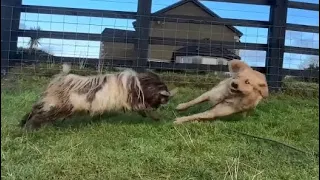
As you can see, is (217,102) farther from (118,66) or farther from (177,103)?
(118,66)

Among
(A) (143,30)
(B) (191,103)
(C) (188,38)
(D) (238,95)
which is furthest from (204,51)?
(D) (238,95)

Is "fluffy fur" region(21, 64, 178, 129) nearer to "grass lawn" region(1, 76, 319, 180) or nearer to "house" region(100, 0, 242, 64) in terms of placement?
"grass lawn" region(1, 76, 319, 180)

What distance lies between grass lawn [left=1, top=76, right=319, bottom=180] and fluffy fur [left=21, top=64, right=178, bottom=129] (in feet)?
0.38

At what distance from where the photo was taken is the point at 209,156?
2547 mm

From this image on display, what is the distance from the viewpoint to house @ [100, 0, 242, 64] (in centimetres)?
566

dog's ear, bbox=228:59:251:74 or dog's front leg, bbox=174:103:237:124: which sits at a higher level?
dog's ear, bbox=228:59:251:74

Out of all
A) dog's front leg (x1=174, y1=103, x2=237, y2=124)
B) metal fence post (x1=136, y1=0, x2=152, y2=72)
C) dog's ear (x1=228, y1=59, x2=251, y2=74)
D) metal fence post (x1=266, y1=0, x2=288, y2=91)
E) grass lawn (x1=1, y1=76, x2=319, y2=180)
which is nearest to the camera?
grass lawn (x1=1, y1=76, x2=319, y2=180)

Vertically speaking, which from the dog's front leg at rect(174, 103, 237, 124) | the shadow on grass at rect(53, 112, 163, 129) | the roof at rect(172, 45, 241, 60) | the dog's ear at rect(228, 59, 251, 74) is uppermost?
the roof at rect(172, 45, 241, 60)

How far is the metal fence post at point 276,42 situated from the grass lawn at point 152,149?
190 centimetres

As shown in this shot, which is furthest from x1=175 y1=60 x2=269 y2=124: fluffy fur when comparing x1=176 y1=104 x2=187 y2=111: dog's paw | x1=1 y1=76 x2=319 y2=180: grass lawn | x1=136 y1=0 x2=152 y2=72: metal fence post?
x1=136 y1=0 x2=152 y2=72: metal fence post

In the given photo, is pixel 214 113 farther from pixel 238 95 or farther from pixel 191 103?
pixel 191 103

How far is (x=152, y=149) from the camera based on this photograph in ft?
8.74

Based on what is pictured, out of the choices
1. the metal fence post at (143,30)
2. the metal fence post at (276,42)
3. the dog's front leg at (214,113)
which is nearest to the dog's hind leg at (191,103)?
the dog's front leg at (214,113)

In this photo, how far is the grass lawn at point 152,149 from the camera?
2.26 meters
